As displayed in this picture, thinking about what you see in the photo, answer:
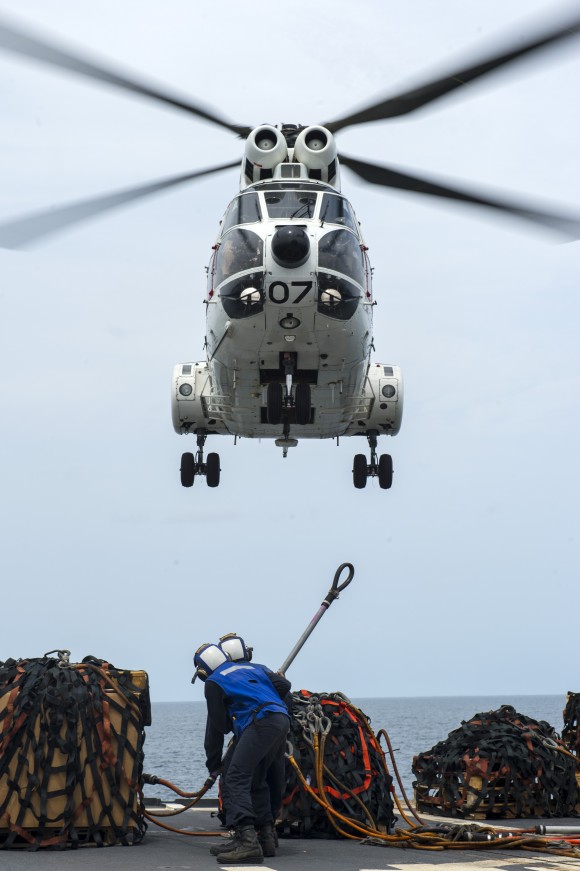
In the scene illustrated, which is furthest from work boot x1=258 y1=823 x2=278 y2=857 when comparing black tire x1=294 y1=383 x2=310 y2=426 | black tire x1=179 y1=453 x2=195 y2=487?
black tire x1=179 y1=453 x2=195 y2=487

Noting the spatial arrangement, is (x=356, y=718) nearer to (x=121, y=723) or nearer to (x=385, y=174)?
(x=121, y=723)

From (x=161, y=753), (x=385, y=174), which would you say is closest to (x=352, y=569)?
(x=385, y=174)

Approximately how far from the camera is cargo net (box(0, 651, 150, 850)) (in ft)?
27.5

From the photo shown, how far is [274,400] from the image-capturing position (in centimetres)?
1698

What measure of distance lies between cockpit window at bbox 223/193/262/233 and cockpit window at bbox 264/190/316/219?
0.61 feet

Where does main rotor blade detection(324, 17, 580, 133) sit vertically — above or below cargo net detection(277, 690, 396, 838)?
above

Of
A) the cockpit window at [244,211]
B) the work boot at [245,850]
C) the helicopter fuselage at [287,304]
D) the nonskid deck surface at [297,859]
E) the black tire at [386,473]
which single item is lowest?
the nonskid deck surface at [297,859]

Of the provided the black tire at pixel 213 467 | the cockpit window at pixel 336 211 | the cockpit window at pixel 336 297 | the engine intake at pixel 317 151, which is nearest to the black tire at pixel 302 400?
the cockpit window at pixel 336 297

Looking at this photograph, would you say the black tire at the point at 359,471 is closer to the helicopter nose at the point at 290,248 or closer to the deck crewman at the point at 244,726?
the helicopter nose at the point at 290,248

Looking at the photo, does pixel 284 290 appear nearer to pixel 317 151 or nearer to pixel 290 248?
pixel 290 248

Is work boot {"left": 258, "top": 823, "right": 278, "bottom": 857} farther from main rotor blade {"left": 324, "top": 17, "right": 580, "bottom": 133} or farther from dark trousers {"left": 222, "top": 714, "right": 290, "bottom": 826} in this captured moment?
main rotor blade {"left": 324, "top": 17, "right": 580, "bottom": 133}

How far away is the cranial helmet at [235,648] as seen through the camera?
28.5ft

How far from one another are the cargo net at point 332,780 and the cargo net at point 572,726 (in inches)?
133

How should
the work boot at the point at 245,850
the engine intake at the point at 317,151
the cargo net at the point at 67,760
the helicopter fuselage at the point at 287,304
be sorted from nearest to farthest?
the work boot at the point at 245,850
the cargo net at the point at 67,760
the helicopter fuselage at the point at 287,304
the engine intake at the point at 317,151
